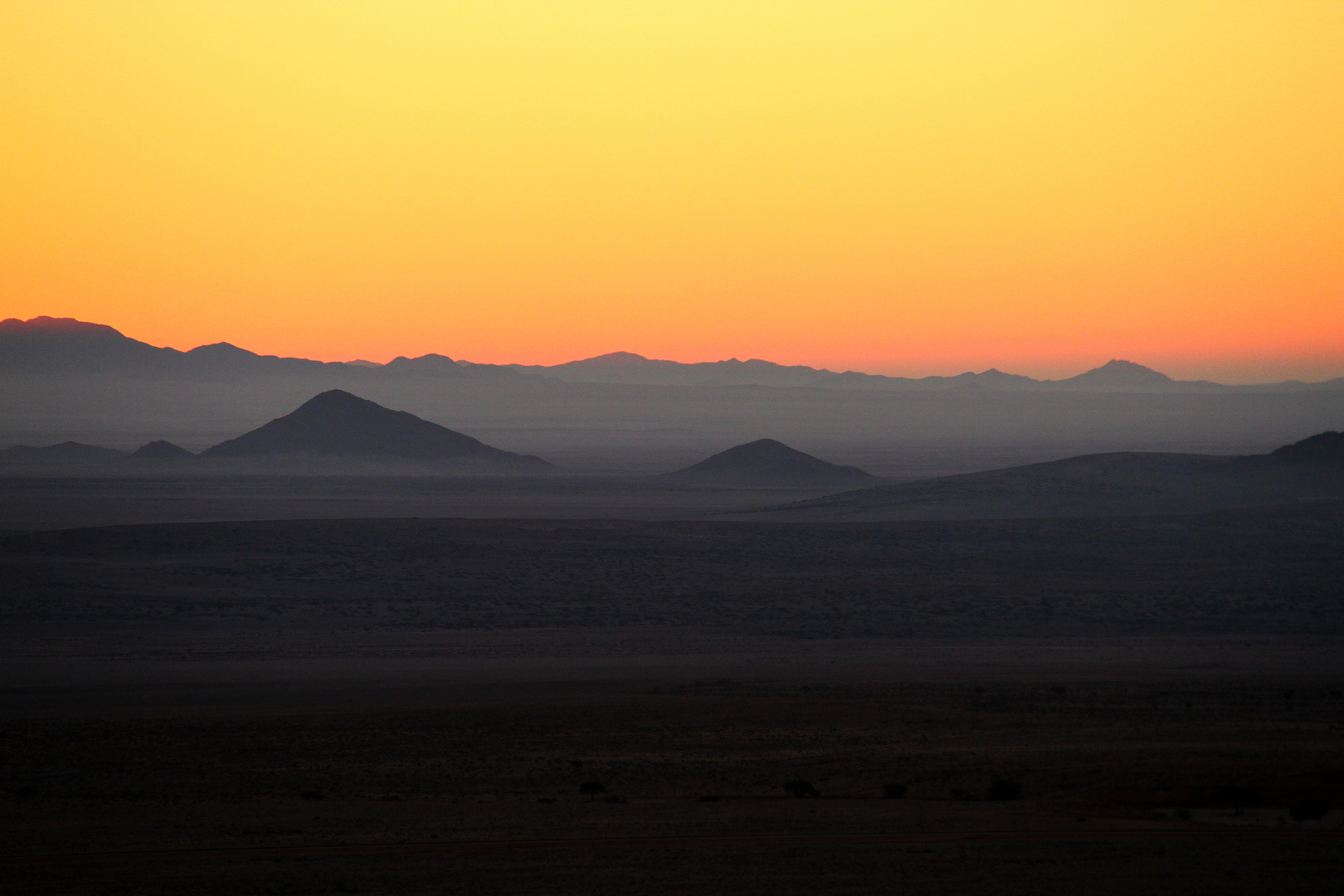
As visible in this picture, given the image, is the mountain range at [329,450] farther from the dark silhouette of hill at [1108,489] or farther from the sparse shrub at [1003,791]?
the sparse shrub at [1003,791]

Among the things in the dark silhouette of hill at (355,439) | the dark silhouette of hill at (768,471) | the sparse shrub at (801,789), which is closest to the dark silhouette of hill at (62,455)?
the dark silhouette of hill at (355,439)

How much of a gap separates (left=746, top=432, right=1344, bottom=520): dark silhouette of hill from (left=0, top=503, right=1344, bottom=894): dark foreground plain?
1594 centimetres

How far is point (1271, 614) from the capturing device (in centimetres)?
2831

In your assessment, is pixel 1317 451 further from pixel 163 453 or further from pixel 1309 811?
pixel 163 453

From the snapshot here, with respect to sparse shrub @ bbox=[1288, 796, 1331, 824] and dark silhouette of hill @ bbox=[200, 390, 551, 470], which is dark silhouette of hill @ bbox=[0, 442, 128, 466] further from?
sparse shrub @ bbox=[1288, 796, 1331, 824]

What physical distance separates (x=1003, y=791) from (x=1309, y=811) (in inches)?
109

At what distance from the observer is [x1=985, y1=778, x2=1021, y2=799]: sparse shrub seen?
12.5m

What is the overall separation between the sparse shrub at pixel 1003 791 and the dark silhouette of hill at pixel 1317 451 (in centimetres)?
5053

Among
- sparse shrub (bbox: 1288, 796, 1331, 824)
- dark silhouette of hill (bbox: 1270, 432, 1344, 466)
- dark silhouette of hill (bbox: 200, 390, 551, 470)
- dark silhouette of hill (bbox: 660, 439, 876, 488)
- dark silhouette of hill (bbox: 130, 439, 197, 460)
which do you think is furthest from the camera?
dark silhouette of hill (bbox: 200, 390, 551, 470)

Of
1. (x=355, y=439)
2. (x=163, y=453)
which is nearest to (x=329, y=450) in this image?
(x=355, y=439)

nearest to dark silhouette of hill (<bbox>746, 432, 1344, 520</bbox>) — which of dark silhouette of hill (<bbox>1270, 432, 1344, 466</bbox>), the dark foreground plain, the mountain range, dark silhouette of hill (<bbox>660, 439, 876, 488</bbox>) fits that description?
dark silhouette of hill (<bbox>1270, 432, 1344, 466</bbox>)

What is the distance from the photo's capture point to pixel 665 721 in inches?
651

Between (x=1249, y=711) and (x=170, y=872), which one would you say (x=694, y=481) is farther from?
(x=170, y=872)

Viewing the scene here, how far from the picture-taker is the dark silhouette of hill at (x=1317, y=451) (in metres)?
57.0
